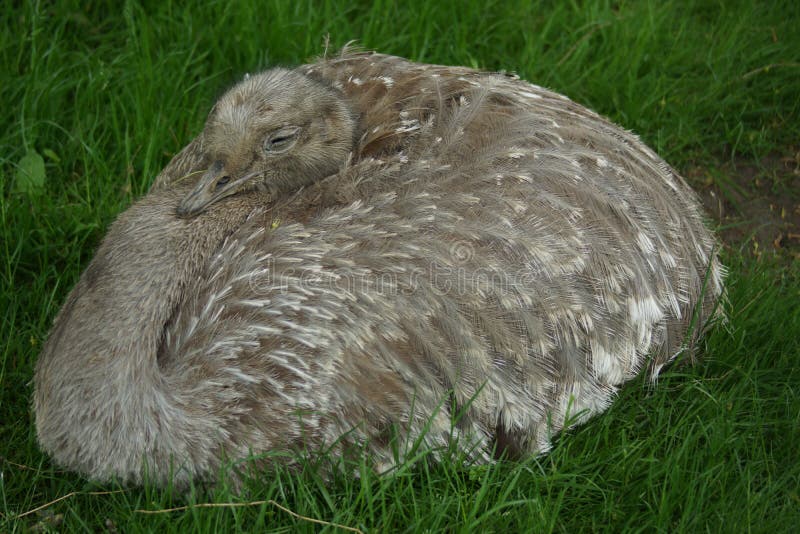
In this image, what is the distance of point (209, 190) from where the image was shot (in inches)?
149

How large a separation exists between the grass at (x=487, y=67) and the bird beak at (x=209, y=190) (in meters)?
0.97

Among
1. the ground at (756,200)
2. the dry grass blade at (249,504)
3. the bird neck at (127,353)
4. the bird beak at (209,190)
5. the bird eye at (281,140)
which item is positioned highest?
the bird eye at (281,140)

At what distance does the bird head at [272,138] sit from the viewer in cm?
→ 377

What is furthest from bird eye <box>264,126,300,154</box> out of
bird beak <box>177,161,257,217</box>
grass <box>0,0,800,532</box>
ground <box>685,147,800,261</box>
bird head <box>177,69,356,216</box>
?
ground <box>685,147,800,261</box>

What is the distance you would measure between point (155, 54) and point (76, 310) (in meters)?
2.22

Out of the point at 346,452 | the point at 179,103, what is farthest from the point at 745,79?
the point at 346,452

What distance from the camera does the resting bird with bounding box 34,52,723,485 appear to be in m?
3.46

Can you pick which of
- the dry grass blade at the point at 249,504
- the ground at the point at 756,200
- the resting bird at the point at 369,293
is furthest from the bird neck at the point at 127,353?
the ground at the point at 756,200

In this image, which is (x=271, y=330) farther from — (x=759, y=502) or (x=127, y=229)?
(x=759, y=502)

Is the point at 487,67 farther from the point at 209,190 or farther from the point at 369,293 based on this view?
the point at 369,293

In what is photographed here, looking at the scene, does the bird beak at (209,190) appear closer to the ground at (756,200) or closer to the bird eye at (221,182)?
the bird eye at (221,182)

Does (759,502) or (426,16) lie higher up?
(426,16)

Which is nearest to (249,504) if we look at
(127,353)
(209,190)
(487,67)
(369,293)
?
(127,353)

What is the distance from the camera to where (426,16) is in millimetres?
5695
